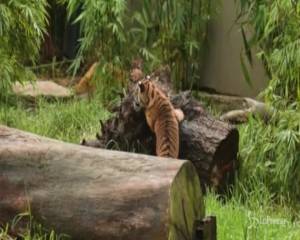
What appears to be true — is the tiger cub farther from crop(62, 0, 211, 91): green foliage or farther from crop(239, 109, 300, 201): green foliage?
crop(62, 0, 211, 91): green foliage

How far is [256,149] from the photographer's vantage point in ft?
19.2

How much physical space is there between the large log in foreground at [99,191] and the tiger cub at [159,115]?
1.35 m

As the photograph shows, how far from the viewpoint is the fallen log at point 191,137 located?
17.7ft

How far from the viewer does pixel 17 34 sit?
658 centimetres

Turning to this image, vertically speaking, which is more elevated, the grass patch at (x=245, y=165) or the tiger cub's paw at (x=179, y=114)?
the tiger cub's paw at (x=179, y=114)

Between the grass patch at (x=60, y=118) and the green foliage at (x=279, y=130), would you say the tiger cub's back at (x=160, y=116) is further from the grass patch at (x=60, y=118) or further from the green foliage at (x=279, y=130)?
the grass patch at (x=60, y=118)

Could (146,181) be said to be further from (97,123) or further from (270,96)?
(97,123)

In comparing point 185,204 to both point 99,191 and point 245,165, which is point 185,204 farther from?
point 245,165

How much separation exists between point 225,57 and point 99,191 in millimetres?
5565

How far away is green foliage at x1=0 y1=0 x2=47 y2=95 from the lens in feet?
20.1
